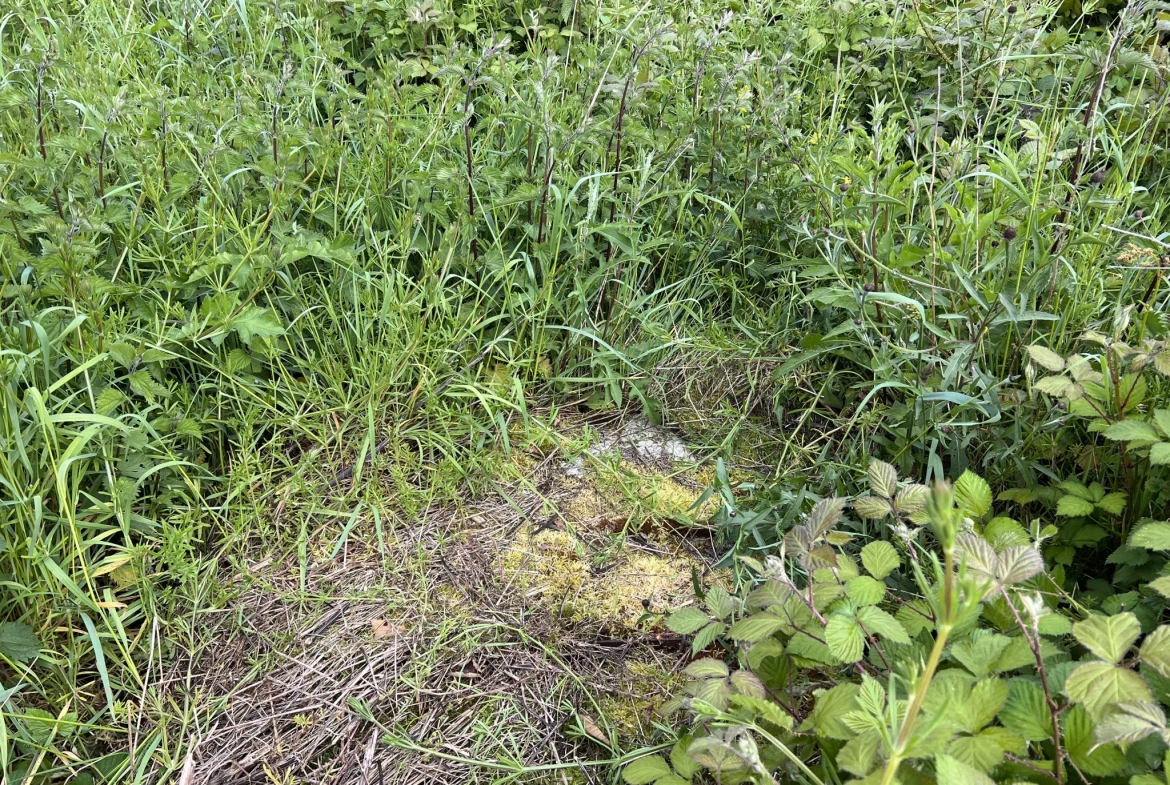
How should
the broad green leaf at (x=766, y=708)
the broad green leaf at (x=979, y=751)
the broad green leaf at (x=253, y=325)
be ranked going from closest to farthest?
the broad green leaf at (x=979, y=751) → the broad green leaf at (x=766, y=708) → the broad green leaf at (x=253, y=325)

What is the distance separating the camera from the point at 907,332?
2199 millimetres

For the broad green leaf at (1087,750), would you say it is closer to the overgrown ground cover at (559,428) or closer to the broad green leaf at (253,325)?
the overgrown ground cover at (559,428)

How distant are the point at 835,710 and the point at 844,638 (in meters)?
0.11

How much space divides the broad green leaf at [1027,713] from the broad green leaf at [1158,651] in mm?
152

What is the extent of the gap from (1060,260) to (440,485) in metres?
1.63

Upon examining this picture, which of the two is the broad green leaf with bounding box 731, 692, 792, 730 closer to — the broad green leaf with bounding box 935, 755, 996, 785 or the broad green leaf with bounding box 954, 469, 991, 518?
the broad green leaf with bounding box 935, 755, 996, 785

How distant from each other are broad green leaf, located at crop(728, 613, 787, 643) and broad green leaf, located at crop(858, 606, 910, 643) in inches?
5.3

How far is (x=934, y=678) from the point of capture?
1.23 metres

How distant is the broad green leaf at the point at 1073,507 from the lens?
1.65m

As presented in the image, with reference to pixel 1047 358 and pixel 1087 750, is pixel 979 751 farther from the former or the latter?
pixel 1047 358

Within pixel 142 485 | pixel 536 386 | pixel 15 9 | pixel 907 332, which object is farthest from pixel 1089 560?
pixel 15 9

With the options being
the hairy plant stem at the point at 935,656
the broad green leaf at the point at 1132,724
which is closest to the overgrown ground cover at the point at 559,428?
the broad green leaf at the point at 1132,724

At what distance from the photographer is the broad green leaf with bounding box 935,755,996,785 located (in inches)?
38.8

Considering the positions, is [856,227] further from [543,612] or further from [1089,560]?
[543,612]
